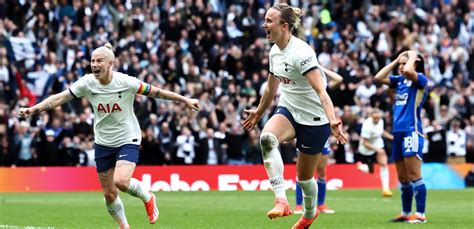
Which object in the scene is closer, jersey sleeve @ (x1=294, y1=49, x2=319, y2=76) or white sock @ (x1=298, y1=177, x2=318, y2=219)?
jersey sleeve @ (x1=294, y1=49, x2=319, y2=76)

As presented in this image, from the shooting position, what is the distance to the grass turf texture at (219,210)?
17.3 metres

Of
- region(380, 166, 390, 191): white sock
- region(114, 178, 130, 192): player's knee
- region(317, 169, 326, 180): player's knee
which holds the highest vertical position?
region(114, 178, 130, 192): player's knee

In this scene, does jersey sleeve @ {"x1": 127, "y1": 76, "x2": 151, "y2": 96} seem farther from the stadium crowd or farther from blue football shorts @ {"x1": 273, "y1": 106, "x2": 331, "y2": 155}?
the stadium crowd

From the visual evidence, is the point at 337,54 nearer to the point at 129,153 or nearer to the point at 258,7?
the point at 258,7

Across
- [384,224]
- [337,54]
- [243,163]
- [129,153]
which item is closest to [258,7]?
[337,54]

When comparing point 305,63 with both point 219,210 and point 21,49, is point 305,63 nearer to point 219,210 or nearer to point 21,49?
point 219,210

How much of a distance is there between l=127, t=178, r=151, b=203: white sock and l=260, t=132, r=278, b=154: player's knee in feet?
7.59

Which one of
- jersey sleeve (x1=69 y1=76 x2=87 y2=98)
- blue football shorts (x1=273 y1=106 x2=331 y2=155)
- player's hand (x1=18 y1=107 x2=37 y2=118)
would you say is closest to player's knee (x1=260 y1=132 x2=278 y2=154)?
blue football shorts (x1=273 y1=106 x2=331 y2=155)

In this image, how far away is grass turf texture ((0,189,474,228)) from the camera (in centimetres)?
1733

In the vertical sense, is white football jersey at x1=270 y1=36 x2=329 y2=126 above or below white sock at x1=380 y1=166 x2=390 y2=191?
above

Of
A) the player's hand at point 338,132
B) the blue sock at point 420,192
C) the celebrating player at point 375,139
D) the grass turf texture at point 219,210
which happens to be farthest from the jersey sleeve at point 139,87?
the celebrating player at point 375,139

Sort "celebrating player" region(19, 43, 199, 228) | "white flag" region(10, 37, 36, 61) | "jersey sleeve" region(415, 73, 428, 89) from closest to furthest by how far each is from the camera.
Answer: "celebrating player" region(19, 43, 199, 228), "jersey sleeve" region(415, 73, 428, 89), "white flag" region(10, 37, 36, 61)

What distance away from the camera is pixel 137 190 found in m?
14.5

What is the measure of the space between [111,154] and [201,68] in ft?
65.0
